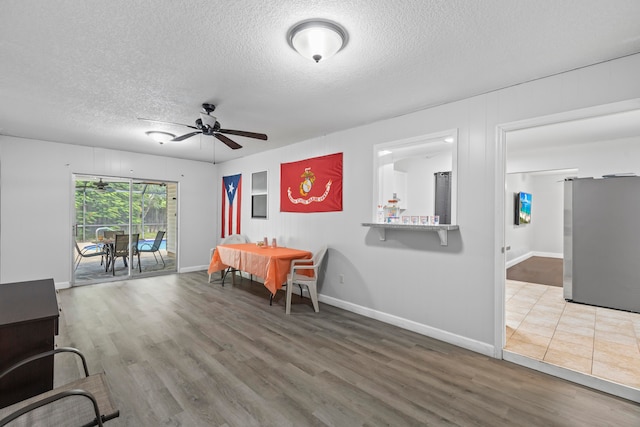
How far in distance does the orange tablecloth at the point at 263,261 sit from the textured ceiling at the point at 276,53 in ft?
6.66

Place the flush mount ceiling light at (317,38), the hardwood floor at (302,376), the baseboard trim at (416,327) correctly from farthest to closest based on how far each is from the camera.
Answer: the baseboard trim at (416,327) → the hardwood floor at (302,376) → the flush mount ceiling light at (317,38)

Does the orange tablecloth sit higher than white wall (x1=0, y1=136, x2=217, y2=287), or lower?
lower

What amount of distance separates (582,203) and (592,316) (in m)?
1.67

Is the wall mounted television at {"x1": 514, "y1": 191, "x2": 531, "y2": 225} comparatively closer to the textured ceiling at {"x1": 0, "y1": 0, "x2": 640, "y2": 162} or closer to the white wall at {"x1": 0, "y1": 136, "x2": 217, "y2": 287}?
the textured ceiling at {"x1": 0, "y1": 0, "x2": 640, "y2": 162}

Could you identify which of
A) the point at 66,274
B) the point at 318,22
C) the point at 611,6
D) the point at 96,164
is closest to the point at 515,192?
the point at 611,6

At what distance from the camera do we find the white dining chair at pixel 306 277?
407 centimetres

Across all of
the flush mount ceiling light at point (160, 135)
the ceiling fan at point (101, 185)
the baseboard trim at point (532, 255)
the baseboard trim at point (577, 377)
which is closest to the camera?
the baseboard trim at point (577, 377)

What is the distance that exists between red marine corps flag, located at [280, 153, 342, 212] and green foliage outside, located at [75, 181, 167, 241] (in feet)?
10.6

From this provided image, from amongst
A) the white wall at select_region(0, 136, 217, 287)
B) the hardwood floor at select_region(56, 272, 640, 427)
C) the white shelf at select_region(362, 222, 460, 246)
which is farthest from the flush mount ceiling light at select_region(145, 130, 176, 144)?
the white shelf at select_region(362, 222, 460, 246)

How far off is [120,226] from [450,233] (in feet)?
20.9

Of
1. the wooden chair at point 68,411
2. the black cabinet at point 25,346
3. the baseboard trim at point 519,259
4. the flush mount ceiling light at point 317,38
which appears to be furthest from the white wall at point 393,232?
the baseboard trim at point 519,259

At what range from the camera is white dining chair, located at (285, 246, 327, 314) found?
4.07 metres

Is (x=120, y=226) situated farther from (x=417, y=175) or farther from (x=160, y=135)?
(x=417, y=175)

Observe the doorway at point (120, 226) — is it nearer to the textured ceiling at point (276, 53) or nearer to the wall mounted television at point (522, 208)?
the textured ceiling at point (276, 53)
